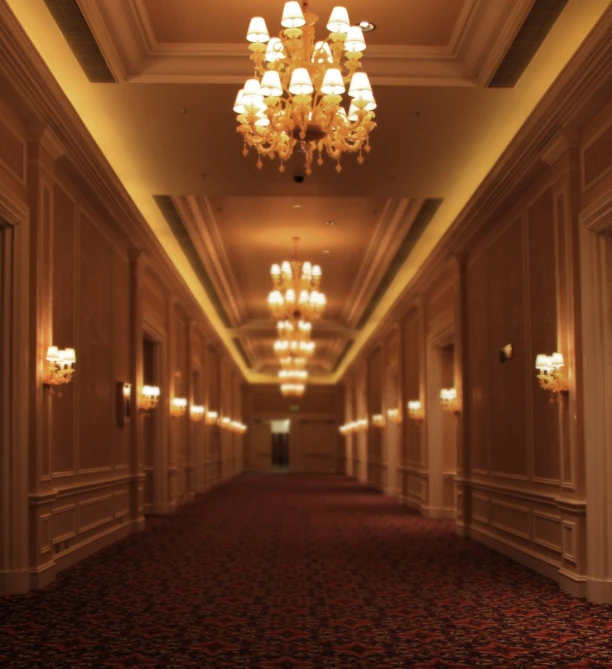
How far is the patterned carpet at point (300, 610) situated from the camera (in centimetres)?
522

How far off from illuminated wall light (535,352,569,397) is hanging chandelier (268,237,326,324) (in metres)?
7.81

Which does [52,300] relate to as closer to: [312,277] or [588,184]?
[588,184]

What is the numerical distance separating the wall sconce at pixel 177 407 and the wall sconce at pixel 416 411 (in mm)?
4165

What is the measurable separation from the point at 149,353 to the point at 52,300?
719 cm

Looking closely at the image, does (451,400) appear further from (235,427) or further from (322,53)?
(235,427)

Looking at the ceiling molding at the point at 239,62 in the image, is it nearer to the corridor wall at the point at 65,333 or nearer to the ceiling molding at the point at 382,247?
the corridor wall at the point at 65,333

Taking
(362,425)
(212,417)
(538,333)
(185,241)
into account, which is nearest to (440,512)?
(185,241)

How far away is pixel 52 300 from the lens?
322 inches

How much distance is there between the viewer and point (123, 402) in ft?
38.1

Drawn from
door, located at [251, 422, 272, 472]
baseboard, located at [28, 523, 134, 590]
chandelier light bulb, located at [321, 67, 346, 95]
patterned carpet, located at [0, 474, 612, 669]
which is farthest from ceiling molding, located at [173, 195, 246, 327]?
Result: door, located at [251, 422, 272, 472]

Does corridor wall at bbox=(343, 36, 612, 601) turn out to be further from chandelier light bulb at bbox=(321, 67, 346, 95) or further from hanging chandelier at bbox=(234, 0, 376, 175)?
chandelier light bulb at bbox=(321, 67, 346, 95)

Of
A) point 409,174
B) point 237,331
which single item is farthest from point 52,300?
point 237,331

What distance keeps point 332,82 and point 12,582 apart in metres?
4.60

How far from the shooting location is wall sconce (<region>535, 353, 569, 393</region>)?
7.56m
